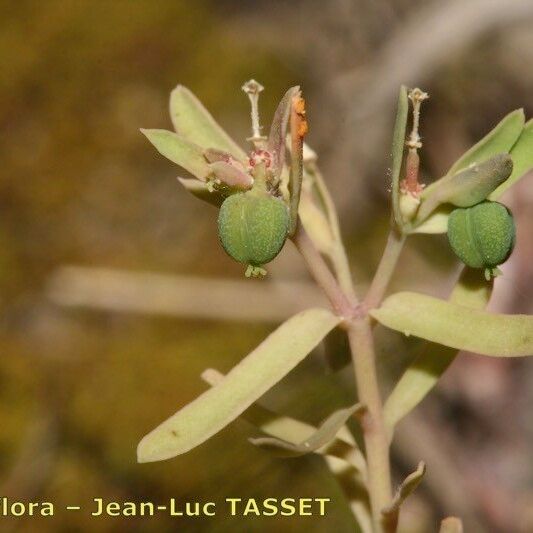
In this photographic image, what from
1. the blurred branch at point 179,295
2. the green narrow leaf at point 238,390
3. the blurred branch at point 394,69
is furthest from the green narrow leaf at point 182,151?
the blurred branch at point 394,69

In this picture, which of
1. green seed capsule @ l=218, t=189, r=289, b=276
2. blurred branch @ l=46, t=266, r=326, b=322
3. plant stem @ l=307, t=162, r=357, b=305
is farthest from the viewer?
blurred branch @ l=46, t=266, r=326, b=322

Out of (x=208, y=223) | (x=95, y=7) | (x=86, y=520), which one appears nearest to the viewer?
(x=86, y=520)

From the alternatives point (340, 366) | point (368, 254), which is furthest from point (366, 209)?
point (340, 366)

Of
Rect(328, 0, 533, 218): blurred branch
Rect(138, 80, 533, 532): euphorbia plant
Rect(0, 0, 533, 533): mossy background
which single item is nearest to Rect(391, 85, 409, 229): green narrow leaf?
Rect(138, 80, 533, 532): euphorbia plant

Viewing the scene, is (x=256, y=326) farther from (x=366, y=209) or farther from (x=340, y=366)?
(x=340, y=366)

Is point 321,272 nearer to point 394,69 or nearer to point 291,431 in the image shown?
point 291,431

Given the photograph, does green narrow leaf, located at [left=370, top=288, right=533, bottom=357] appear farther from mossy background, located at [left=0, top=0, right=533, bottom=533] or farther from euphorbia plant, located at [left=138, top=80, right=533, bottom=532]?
mossy background, located at [left=0, top=0, right=533, bottom=533]

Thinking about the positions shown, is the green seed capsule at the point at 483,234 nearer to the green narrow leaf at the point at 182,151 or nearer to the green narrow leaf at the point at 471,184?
the green narrow leaf at the point at 471,184
